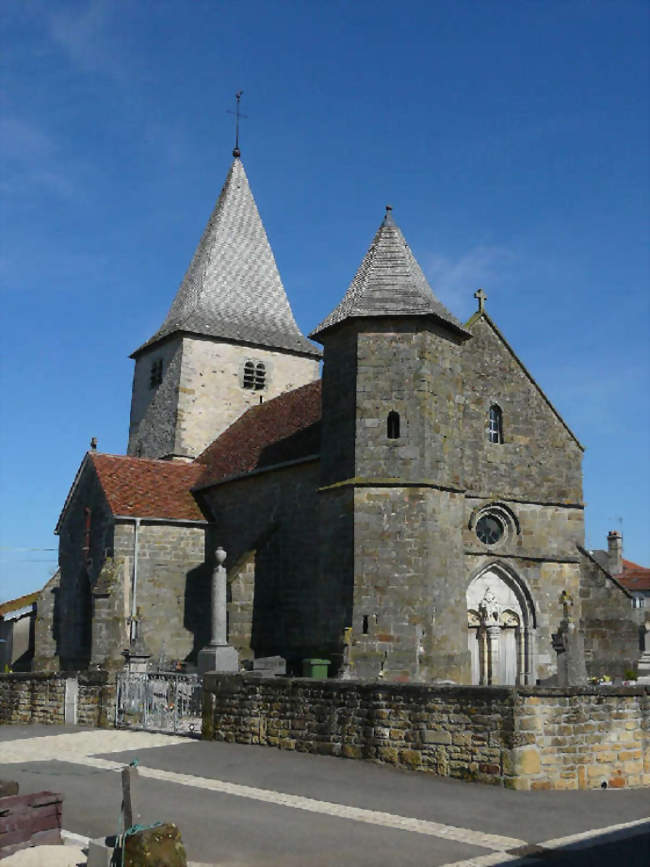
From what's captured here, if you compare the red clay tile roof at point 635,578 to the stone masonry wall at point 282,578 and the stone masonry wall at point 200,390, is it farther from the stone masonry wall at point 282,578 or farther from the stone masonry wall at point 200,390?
the stone masonry wall at point 282,578

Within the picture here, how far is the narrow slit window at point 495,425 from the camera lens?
71.1ft

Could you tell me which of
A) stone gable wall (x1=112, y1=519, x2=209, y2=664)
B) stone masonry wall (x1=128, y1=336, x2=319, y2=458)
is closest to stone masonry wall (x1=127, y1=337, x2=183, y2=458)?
stone masonry wall (x1=128, y1=336, x2=319, y2=458)

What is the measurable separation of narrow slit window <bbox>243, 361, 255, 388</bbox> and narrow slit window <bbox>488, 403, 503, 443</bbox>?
500 inches

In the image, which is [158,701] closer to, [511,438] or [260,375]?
[511,438]

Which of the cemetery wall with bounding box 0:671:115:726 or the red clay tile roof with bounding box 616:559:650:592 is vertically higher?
the red clay tile roof with bounding box 616:559:650:592

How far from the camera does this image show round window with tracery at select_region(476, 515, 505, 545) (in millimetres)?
20875

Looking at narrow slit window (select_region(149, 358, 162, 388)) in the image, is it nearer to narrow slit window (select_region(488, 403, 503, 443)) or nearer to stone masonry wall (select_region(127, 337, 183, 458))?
stone masonry wall (select_region(127, 337, 183, 458))

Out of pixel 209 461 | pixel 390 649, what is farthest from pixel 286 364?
pixel 390 649

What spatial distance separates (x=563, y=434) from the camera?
887 inches

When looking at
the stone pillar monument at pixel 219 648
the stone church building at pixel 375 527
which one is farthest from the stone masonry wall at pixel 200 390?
the stone pillar monument at pixel 219 648

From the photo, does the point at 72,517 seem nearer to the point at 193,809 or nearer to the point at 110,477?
the point at 110,477

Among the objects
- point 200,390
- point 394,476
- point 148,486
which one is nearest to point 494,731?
point 394,476

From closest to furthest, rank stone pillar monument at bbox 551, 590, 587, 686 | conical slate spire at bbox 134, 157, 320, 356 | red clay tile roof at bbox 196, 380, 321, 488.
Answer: stone pillar monument at bbox 551, 590, 587, 686 < red clay tile roof at bbox 196, 380, 321, 488 < conical slate spire at bbox 134, 157, 320, 356

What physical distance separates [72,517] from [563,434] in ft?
47.3
